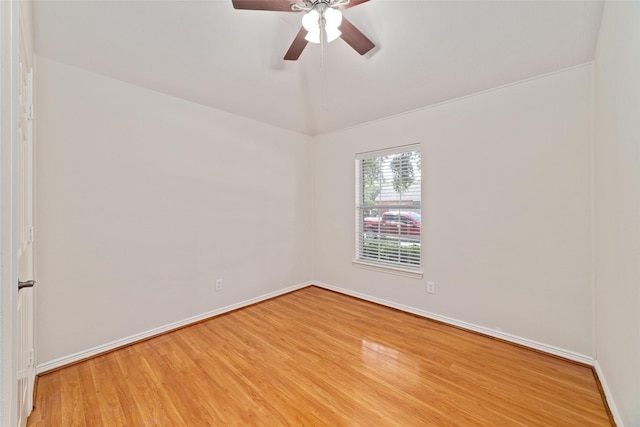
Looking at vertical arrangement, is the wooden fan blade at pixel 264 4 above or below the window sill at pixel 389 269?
above

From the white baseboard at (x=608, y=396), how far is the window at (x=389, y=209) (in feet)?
5.18

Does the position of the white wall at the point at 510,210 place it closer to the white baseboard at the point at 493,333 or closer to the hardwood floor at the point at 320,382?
the white baseboard at the point at 493,333

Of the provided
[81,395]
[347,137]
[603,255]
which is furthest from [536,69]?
[81,395]

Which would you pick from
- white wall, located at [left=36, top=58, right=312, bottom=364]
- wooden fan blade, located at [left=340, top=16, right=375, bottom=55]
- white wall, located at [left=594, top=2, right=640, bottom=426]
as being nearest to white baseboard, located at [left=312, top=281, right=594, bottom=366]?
white wall, located at [left=594, top=2, right=640, bottom=426]

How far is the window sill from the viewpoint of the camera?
10.3 ft

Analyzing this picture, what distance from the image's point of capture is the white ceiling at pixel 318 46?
1.84 m

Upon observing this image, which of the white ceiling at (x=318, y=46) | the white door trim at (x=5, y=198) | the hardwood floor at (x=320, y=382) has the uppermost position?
the white ceiling at (x=318, y=46)

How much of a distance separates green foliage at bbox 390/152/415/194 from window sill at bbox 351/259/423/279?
974 millimetres

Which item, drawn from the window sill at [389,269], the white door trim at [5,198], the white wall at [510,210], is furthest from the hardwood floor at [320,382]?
the white door trim at [5,198]

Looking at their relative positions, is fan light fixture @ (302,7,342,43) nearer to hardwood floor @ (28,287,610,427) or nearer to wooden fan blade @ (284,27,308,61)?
wooden fan blade @ (284,27,308,61)

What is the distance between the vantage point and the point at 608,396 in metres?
1.74

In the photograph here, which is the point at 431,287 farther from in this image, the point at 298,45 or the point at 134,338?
the point at 134,338

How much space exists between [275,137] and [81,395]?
3.21 meters

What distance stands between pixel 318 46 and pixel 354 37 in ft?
1.77
